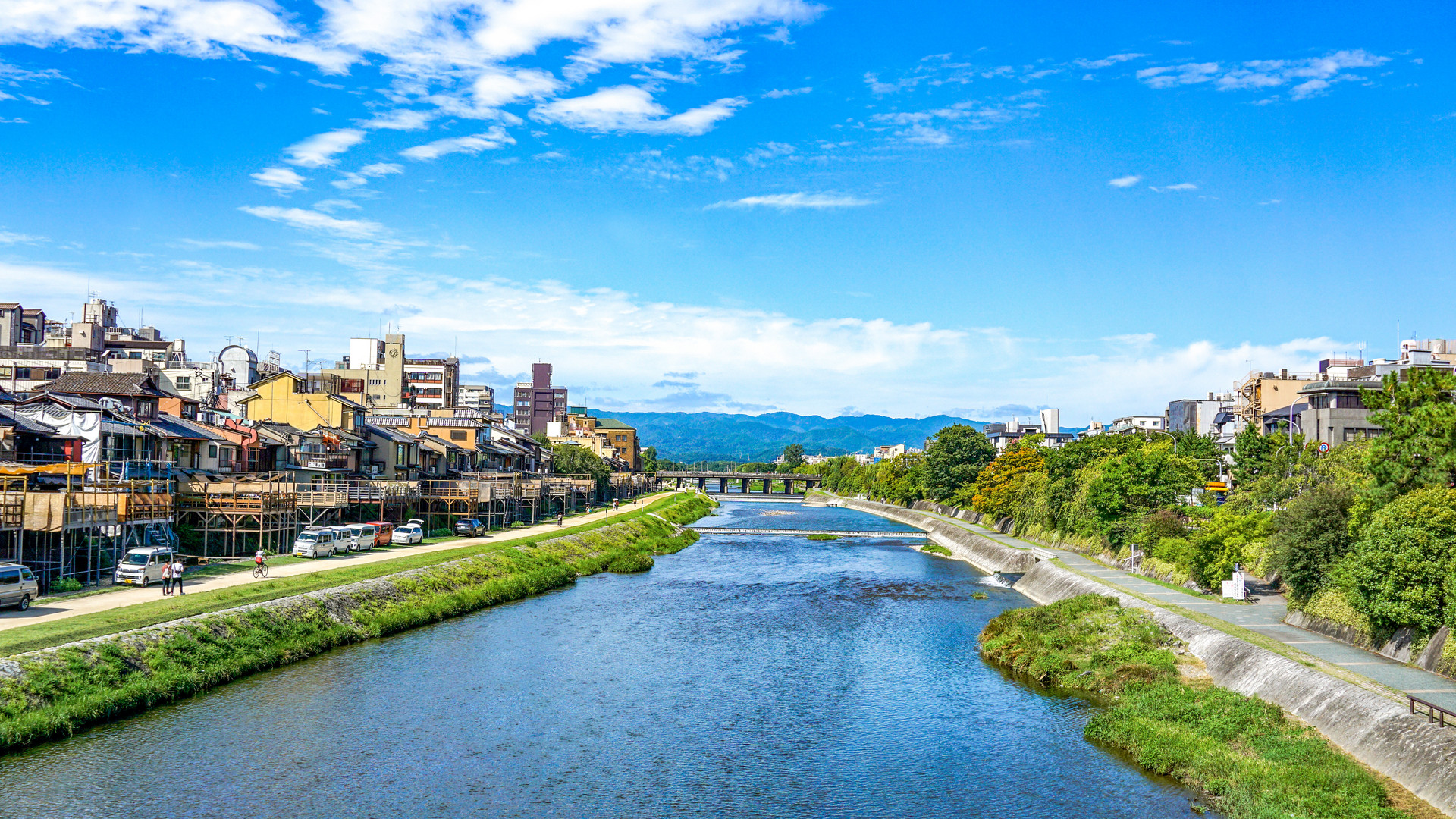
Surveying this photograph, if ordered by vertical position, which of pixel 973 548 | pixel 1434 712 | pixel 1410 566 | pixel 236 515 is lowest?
pixel 973 548

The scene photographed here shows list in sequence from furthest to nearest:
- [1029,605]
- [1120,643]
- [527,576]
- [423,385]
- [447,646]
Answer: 1. [423,385]
2. [527,576]
3. [1029,605]
4. [447,646]
5. [1120,643]

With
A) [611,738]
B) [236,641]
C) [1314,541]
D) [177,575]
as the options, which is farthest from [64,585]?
[1314,541]

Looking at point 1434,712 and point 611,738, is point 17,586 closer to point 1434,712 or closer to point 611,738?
point 611,738

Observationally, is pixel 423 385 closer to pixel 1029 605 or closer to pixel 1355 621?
pixel 1029 605

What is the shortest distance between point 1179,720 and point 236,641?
29.9 meters

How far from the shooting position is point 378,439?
79625 mm

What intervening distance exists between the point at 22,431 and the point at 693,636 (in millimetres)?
32732

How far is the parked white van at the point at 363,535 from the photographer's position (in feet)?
189

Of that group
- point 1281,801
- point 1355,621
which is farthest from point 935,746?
point 1355,621

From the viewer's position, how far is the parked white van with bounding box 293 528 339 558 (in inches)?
2100

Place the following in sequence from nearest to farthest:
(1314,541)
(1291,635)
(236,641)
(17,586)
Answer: (17,586), (1291,635), (236,641), (1314,541)

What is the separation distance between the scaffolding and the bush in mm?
12431

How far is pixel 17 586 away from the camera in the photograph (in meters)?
32.6

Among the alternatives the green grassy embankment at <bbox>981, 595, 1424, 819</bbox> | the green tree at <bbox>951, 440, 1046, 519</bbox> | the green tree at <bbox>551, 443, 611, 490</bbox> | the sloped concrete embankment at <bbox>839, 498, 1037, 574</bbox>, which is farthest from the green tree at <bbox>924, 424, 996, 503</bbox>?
the green grassy embankment at <bbox>981, 595, 1424, 819</bbox>
